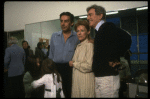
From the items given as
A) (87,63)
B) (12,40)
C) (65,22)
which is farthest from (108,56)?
(12,40)

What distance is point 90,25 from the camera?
1.14 metres

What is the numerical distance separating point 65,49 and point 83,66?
33 centimetres

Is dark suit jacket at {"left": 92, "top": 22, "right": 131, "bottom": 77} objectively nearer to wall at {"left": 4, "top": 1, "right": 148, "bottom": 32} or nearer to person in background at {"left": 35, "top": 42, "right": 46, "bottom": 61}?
wall at {"left": 4, "top": 1, "right": 148, "bottom": 32}

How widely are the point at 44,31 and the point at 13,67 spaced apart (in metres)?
0.60

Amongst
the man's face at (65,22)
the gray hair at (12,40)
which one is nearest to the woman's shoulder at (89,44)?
the man's face at (65,22)

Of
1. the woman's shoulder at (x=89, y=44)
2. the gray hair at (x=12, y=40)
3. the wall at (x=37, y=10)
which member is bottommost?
the woman's shoulder at (x=89, y=44)

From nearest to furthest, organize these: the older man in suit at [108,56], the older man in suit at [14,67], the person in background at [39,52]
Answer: the older man in suit at [108,56] < the older man in suit at [14,67] < the person in background at [39,52]

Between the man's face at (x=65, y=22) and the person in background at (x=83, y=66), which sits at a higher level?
the man's face at (x=65, y=22)

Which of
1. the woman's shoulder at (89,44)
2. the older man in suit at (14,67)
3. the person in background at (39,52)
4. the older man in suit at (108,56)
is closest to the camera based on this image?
the older man in suit at (108,56)

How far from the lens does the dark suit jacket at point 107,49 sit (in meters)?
0.99

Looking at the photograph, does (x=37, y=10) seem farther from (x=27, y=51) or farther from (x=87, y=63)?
(x=87, y=63)

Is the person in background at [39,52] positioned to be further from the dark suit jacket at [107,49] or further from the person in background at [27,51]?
the dark suit jacket at [107,49]

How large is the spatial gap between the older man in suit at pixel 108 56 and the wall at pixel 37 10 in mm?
454

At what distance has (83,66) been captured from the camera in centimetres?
105
